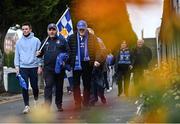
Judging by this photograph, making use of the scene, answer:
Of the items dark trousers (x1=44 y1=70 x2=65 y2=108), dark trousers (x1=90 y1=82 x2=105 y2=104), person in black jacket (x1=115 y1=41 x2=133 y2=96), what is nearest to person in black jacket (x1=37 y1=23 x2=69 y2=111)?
dark trousers (x1=44 y1=70 x2=65 y2=108)

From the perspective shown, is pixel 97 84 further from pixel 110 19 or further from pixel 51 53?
pixel 110 19

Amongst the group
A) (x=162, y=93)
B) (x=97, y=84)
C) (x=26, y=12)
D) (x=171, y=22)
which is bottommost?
(x=97, y=84)

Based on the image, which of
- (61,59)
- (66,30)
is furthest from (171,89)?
(66,30)

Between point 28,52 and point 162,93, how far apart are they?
4.31 m

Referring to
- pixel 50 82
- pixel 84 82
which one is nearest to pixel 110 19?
pixel 50 82

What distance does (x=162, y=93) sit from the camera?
3869mm

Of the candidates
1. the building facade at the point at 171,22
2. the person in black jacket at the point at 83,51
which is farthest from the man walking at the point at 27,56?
the building facade at the point at 171,22

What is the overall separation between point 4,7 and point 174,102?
34.6ft

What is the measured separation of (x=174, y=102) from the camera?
14.1ft

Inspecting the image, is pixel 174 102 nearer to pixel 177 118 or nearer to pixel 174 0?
pixel 177 118

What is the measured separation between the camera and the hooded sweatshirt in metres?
7.86

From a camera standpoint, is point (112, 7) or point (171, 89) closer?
point (112, 7)

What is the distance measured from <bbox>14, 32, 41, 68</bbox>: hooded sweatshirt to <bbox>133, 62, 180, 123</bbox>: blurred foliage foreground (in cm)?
354

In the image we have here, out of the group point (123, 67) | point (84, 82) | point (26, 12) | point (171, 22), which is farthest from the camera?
point (26, 12)
